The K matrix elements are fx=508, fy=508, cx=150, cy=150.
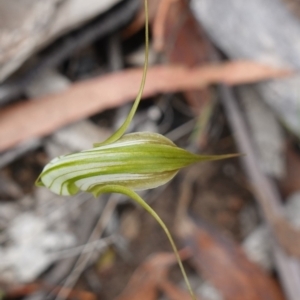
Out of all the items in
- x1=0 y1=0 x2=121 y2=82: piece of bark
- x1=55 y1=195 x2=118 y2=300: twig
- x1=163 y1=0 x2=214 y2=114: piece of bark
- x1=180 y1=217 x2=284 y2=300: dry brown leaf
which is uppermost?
x1=0 y1=0 x2=121 y2=82: piece of bark

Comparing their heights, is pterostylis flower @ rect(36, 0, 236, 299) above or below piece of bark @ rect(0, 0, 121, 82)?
below

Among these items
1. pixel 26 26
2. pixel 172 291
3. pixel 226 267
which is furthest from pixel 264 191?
pixel 26 26

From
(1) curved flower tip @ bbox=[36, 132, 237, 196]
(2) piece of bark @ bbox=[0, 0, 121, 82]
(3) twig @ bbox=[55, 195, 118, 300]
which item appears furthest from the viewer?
(3) twig @ bbox=[55, 195, 118, 300]

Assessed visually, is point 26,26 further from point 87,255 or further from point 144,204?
point 144,204

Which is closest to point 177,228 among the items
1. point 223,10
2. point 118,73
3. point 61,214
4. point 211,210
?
point 211,210

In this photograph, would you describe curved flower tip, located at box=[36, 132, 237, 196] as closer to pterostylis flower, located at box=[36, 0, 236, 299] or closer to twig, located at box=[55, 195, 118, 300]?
pterostylis flower, located at box=[36, 0, 236, 299]

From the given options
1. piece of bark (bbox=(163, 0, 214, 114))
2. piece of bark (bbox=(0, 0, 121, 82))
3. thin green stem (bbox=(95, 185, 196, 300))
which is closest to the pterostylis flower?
thin green stem (bbox=(95, 185, 196, 300))
